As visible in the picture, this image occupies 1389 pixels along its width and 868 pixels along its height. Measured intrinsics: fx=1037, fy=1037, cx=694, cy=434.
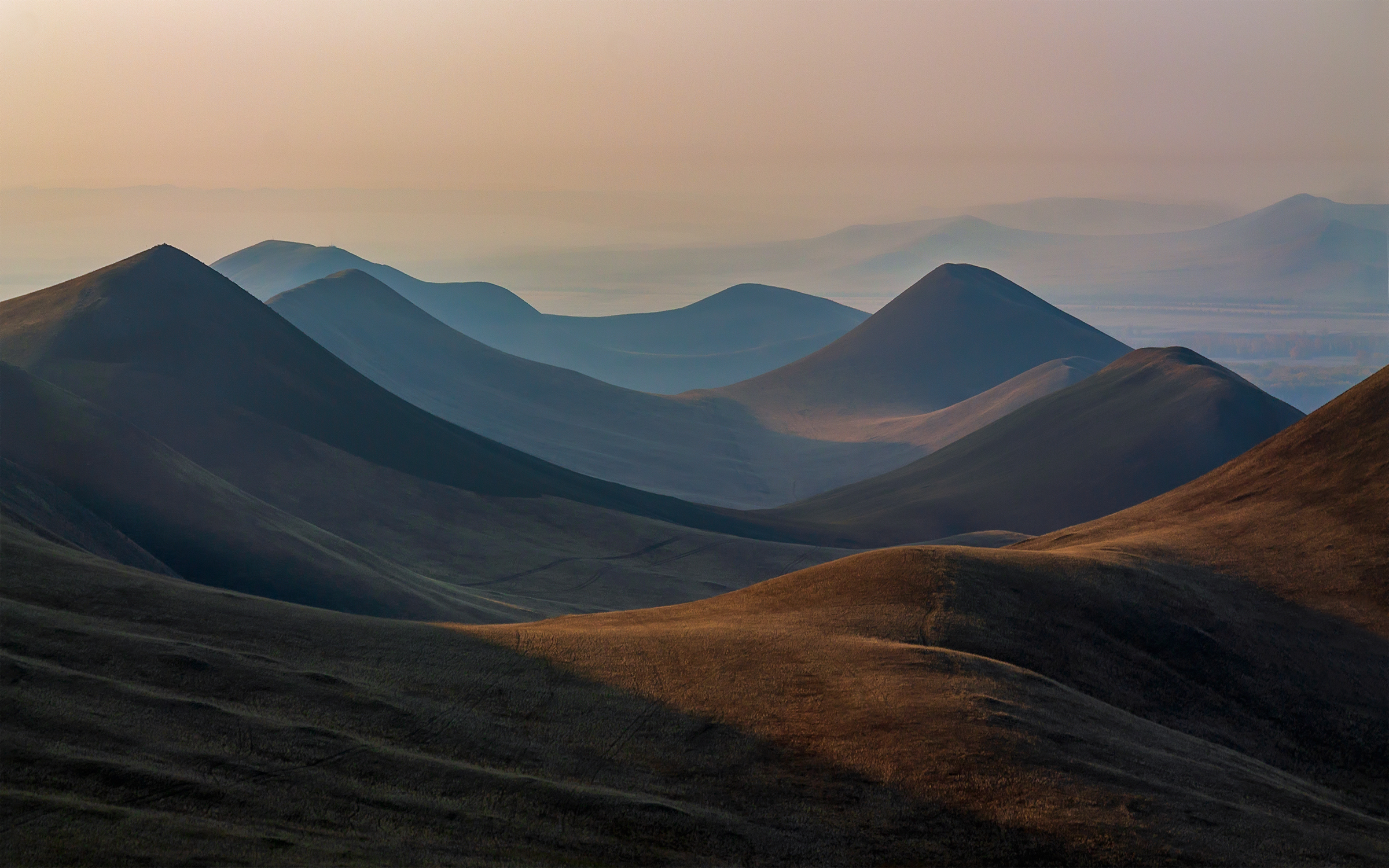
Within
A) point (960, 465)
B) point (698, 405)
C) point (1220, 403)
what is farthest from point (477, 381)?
point (1220, 403)

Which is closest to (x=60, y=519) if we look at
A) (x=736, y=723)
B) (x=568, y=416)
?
(x=736, y=723)

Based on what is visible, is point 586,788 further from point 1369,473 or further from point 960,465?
point 960,465

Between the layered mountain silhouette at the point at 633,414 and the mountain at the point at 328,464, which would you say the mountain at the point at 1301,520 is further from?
the layered mountain silhouette at the point at 633,414

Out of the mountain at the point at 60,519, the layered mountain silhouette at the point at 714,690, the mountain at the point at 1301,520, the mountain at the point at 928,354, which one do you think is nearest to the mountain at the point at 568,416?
the mountain at the point at 928,354

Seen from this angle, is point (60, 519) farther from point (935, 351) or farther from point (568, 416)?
point (935, 351)

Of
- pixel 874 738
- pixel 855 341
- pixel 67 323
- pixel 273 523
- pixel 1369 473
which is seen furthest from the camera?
pixel 855 341

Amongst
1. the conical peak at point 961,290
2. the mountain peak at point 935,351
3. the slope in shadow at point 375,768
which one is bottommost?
the slope in shadow at point 375,768
